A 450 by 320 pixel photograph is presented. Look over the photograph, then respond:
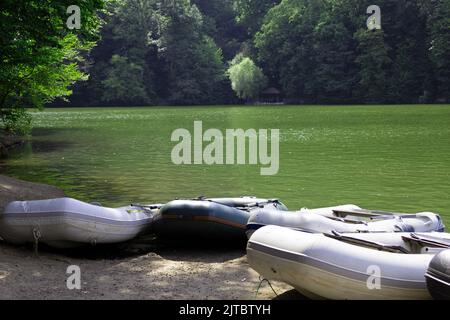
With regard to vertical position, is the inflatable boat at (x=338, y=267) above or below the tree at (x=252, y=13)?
below

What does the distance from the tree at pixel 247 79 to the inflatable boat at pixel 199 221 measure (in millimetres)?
66271

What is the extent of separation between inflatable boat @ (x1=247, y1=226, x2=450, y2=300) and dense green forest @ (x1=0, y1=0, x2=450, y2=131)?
2361 inches

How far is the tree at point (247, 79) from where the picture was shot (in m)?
73.8

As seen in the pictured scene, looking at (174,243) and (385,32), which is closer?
(174,243)

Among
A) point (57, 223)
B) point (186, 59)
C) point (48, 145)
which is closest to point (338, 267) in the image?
point (57, 223)

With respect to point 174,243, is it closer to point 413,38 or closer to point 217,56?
point 413,38

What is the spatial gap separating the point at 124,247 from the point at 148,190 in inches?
183

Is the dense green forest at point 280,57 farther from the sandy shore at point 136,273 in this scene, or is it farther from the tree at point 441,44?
the sandy shore at point 136,273

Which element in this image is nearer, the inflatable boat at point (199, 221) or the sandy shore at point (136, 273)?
the sandy shore at point (136, 273)

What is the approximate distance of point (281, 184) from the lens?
44.6 feet

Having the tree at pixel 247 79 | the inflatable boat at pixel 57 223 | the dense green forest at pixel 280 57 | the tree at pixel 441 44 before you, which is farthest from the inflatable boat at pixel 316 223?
the tree at pixel 247 79

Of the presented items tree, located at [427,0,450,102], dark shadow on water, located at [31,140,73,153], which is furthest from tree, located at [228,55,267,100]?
dark shadow on water, located at [31,140,73,153]

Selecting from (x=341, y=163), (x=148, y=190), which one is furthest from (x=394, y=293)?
(x=341, y=163)

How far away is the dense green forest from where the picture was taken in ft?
220
